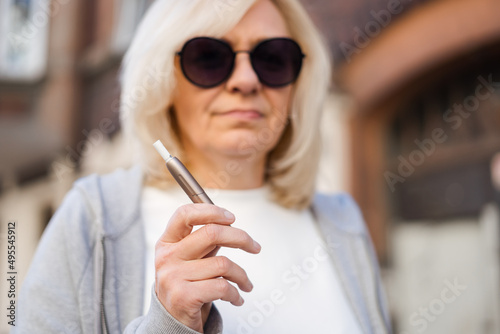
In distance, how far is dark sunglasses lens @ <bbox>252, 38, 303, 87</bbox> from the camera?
1.28 metres

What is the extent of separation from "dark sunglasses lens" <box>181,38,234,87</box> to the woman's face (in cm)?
2

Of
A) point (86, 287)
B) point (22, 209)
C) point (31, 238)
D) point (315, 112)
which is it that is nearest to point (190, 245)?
point (86, 287)

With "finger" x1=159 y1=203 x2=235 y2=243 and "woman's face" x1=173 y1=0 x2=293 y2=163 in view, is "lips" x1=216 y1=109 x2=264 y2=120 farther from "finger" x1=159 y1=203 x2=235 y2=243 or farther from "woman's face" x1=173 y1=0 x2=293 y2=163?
"finger" x1=159 y1=203 x2=235 y2=243

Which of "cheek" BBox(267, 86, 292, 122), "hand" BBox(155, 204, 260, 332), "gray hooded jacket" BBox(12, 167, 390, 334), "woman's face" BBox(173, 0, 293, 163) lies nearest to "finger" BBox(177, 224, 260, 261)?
"hand" BBox(155, 204, 260, 332)

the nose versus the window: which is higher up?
the window

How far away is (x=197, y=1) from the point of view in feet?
4.28

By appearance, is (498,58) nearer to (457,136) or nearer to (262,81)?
(457,136)

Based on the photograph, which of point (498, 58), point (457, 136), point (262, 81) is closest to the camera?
point (262, 81)

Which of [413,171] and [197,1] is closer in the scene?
[197,1]

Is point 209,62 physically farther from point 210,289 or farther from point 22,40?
point 22,40

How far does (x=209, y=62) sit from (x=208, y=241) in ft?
1.97

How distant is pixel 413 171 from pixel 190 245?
3909 millimetres

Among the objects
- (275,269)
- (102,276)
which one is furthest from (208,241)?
(275,269)

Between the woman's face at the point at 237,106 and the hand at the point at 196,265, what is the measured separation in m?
0.47
